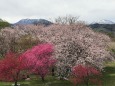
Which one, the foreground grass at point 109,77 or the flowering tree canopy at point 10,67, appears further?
the foreground grass at point 109,77

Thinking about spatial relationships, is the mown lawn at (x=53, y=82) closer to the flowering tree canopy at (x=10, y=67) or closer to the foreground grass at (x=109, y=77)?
the foreground grass at (x=109, y=77)

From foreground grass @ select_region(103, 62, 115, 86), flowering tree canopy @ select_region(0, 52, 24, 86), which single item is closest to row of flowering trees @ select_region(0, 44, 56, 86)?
flowering tree canopy @ select_region(0, 52, 24, 86)

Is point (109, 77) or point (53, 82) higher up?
point (109, 77)

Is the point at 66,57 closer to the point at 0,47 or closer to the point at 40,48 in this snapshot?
the point at 40,48

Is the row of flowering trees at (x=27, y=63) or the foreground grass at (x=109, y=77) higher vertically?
the row of flowering trees at (x=27, y=63)

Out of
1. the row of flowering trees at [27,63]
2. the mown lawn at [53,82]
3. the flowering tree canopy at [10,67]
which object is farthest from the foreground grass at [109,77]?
the flowering tree canopy at [10,67]

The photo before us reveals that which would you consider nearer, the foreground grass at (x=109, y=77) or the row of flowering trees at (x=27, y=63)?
the row of flowering trees at (x=27, y=63)

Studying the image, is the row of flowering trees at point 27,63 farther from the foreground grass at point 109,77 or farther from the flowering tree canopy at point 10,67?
the foreground grass at point 109,77

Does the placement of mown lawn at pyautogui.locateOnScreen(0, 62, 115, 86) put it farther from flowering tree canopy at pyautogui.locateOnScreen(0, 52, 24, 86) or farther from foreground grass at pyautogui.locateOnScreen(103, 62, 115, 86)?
flowering tree canopy at pyautogui.locateOnScreen(0, 52, 24, 86)

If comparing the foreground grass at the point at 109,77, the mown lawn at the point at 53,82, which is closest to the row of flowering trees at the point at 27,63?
the mown lawn at the point at 53,82

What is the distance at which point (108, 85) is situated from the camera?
51.2 m

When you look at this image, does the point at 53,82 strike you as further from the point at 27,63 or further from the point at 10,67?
the point at 10,67

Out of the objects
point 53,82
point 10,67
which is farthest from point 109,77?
point 10,67

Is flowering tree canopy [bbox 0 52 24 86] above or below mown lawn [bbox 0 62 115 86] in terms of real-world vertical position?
above
